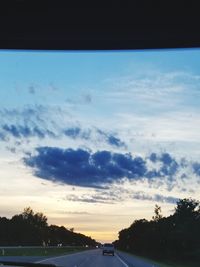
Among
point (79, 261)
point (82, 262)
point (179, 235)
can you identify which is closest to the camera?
point (82, 262)

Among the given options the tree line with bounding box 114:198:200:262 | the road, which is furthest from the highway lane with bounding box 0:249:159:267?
the tree line with bounding box 114:198:200:262

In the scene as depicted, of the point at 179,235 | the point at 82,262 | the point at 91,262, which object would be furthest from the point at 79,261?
the point at 179,235

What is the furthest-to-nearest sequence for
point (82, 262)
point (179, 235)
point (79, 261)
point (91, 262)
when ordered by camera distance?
point (179, 235) < point (79, 261) < point (91, 262) < point (82, 262)

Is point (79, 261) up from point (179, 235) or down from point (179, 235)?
down

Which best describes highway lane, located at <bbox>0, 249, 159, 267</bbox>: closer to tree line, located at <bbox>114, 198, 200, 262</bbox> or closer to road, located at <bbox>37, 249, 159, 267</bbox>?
road, located at <bbox>37, 249, 159, 267</bbox>

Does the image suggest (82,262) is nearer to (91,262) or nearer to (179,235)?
(91,262)

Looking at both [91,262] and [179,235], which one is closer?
[91,262]

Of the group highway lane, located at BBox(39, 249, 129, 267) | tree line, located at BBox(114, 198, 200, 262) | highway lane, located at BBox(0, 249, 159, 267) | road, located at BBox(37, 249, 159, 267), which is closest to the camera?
highway lane, located at BBox(0, 249, 159, 267)
